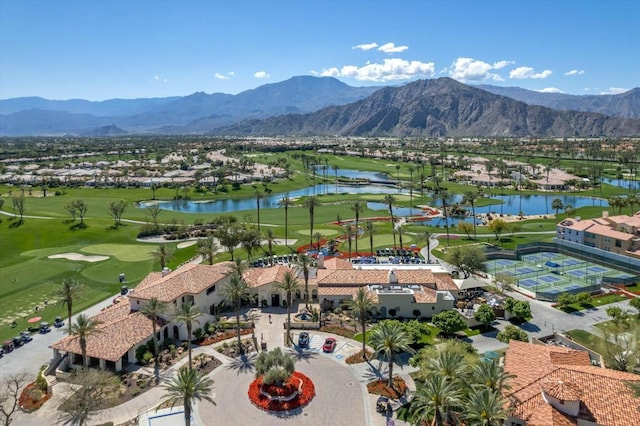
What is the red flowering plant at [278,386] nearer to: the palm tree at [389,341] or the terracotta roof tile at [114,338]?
the palm tree at [389,341]

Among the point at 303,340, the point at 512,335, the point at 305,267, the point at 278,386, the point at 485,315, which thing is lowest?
the point at 303,340

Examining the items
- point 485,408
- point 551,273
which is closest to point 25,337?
point 485,408

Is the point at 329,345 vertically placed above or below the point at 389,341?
below

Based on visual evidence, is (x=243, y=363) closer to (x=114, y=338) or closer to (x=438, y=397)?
(x=114, y=338)

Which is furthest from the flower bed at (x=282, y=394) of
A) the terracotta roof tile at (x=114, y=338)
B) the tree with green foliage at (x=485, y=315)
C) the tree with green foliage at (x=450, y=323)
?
the tree with green foliage at (x=485, y=315)

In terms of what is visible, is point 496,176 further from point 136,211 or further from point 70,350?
point 70,350

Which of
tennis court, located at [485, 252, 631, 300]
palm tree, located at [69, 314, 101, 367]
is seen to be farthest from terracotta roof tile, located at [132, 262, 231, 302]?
tennis court, located at [485, 252, 631, 300]

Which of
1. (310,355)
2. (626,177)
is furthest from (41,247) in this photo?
(626,177)

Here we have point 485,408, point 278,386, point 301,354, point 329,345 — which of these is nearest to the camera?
point 485,408
